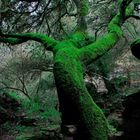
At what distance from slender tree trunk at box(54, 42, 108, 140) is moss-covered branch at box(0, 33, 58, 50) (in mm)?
1731

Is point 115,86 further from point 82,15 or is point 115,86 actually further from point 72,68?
point 72,68

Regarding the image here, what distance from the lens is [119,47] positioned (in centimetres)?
1592

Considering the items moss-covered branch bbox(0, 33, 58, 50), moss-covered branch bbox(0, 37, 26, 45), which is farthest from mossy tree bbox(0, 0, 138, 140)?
moss-covered branch bbox(0, 37, 26, 45)

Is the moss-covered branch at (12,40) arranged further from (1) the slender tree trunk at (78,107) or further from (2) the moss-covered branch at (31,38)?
(1) the slender tree trunk at (78,107)

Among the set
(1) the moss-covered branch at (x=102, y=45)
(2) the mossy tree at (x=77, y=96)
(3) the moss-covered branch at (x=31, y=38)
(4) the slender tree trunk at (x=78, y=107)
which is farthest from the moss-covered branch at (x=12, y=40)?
(4) the slender tree trunk at (x=78, y=107)

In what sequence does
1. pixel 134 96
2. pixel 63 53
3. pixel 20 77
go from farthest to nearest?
1. pixel 20 77
2. pixel 134 96
3. pixel 63 53

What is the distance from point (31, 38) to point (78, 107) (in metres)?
3.46

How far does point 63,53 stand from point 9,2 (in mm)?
3961

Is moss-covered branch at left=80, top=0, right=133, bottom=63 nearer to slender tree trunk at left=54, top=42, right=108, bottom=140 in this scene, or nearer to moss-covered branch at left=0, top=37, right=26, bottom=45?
slender tree trunk at left=54, top=42, right=108, bottom=140

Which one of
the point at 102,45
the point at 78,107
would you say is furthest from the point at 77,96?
the point at 102,45

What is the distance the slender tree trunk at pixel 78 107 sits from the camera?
7.23 meters

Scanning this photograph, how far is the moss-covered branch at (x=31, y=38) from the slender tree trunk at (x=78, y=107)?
5.68 ft

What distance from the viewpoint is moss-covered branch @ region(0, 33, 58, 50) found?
9273 millimetres

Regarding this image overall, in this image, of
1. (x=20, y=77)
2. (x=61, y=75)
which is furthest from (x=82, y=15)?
(x=20, y=77)
